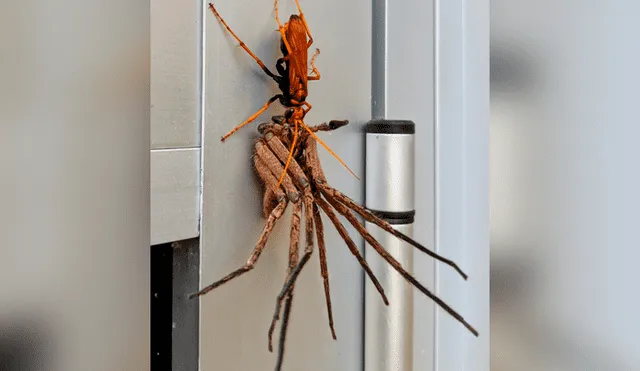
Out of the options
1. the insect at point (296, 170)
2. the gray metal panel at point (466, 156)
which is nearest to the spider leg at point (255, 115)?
the insect at point (296, 170)

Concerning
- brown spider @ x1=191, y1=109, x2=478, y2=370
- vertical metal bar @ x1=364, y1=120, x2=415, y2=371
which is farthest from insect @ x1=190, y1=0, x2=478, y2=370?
vertical metal bar @ x1=364, y1=120, x2=415, y2=371

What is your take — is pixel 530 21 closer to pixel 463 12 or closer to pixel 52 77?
pixel 463 12

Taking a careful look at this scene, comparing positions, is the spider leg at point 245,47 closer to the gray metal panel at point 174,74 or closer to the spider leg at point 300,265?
the gray metal panel at point 174,74

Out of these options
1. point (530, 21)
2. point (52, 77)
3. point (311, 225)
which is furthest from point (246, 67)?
point (530, 21)

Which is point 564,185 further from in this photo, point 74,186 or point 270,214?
point 74,186

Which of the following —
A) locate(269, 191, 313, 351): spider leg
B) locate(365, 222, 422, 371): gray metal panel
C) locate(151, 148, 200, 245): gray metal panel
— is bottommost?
locate(365, 222, 422, 371): gray metal panel

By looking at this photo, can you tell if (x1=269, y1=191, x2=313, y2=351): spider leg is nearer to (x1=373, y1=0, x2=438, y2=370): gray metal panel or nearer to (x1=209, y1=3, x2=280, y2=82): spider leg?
(x1=209, y1=3, x2=280, y2=82): spider leg

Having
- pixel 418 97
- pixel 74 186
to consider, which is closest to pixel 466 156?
pixel 418 97

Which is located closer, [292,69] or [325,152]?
[292,69]
